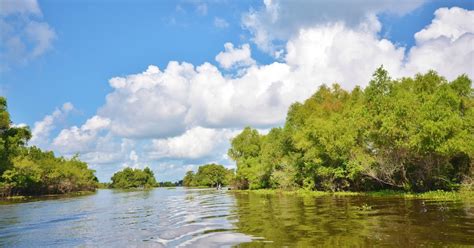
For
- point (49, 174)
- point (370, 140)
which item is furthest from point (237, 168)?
point (370, 140)

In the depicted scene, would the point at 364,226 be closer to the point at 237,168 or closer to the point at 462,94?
the point at 462,94

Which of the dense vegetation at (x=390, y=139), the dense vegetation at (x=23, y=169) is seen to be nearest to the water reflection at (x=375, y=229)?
the dense vegetation at (x=390, y=139)

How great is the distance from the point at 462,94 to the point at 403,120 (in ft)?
57.3

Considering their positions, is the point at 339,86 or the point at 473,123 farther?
the point at 339,86

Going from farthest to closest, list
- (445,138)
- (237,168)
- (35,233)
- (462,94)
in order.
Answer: (237,168) < (462,94) < (445,138) < (35,233)

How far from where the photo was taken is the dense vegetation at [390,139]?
39500mm

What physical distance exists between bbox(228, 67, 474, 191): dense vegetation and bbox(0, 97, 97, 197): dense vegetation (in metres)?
62.1

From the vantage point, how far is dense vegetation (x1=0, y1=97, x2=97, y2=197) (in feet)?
299

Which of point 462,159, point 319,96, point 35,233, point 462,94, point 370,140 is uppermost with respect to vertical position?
point 319,96

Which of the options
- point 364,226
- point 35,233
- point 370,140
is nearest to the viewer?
point 364,226

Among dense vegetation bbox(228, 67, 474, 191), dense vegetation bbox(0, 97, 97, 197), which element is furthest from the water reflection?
dense vegetation bbox(0, 97, 97, 197)

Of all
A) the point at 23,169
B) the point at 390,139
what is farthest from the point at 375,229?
the point at 23,169

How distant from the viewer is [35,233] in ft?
90.6

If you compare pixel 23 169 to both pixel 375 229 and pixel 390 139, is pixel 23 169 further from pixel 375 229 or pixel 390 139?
pixel 375 229
